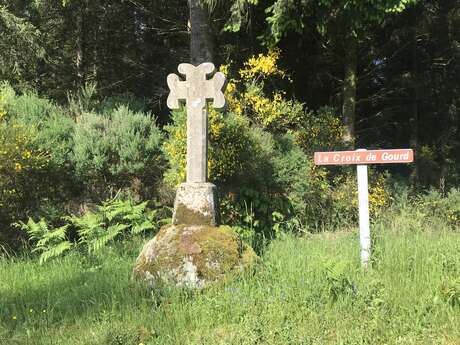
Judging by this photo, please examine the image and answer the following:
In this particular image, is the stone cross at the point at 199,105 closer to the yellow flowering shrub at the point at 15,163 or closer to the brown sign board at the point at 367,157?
the brown sign board at the point at 367,157

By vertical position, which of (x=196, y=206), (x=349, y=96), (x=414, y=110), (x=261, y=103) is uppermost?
(x=414, y=110)

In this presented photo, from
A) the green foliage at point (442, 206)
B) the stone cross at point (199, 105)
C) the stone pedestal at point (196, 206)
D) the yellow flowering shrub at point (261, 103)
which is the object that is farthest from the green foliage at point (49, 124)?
the green foliage at point (442, 206)

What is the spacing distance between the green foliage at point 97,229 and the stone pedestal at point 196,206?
1.58 metres

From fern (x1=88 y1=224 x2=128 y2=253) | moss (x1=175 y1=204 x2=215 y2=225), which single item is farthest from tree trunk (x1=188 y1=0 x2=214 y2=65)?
moss (x1=175 y1=204 x2=215 y2=225)

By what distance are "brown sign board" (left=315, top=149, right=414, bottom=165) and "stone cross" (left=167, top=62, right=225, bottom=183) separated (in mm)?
1395

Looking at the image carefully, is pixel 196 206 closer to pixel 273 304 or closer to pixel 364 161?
pixel 273 304

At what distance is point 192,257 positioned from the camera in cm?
530

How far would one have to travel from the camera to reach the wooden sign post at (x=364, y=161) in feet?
17.8

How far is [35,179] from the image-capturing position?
27.2 ft

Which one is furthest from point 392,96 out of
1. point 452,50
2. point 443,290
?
point 443,290

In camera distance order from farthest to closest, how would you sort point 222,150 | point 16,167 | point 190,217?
point 222,150 → point 16,167 → point 190,217

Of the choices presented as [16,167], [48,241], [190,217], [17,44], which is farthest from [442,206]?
[17,44]

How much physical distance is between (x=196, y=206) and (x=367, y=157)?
205 centimetres

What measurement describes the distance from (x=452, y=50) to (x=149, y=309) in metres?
15.0
